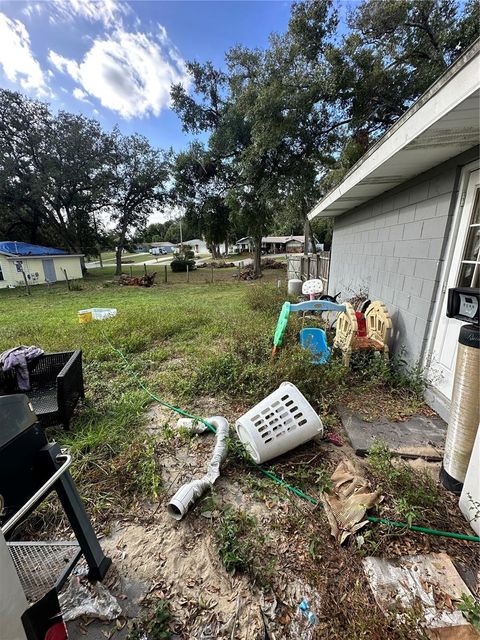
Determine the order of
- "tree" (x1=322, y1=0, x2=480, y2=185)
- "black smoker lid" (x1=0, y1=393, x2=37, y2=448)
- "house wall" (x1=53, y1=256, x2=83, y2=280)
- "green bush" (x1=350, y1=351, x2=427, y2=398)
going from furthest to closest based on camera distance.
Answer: "house wall" (x1=53, y1=256, x2=83, y2=280)
"tree" (x1=322, y1=0, x2=480, y2=185)
"green bush" (x1=350, y1=351, x2=427, y2=398)
"black smoker lid" (x1=0, y1=393, x2=37, y2=448)

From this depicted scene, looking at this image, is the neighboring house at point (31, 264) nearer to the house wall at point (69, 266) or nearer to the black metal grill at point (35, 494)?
the house wall at point (69, 266)

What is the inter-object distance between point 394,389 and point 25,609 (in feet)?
10.5

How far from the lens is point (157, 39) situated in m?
7.12

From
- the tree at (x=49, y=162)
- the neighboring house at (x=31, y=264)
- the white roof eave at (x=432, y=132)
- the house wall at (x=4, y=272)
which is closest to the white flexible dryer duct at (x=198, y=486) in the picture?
the white roof eave at (x=432, y=132)

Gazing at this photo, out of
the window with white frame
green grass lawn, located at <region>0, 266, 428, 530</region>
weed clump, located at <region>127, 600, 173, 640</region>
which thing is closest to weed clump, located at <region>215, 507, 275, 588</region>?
weed clump, located at <region>127, 600, 173, 640</region>

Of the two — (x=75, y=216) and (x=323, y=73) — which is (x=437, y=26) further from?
(x=75, y=216)

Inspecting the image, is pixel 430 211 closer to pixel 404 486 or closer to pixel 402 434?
pixel 402 434

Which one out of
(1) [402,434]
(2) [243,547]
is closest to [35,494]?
(2) [243,547]

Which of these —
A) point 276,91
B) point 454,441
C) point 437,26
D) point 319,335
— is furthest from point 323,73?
point 454,441

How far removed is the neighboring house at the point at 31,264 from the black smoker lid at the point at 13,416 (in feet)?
54.6

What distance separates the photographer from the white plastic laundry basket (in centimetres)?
207

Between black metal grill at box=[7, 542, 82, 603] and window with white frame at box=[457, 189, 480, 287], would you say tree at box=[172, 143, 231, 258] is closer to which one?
window with white frame at box=[457, 189, 480, 287]

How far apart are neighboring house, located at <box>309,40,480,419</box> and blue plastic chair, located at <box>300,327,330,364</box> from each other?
2.84 feet

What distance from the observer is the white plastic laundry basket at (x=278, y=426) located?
2.07 metres
